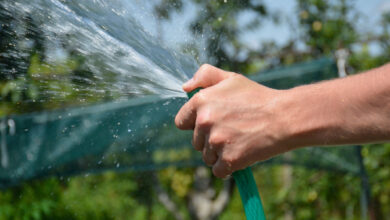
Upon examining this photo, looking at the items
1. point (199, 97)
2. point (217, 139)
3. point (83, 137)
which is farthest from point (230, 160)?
point (83, 137)

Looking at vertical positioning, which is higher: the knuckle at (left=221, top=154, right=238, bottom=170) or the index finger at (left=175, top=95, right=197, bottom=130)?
the index finger at (left=175, top=95, right=197, bottom=130)

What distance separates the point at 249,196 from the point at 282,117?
0.20m

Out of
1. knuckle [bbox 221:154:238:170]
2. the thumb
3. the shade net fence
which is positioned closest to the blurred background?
the shade net fence

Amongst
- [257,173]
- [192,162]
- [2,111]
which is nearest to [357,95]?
[2,111]

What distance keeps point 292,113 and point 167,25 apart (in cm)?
63

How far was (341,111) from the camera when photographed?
3.31 feet

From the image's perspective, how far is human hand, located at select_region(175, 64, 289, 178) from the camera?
1.03 metres

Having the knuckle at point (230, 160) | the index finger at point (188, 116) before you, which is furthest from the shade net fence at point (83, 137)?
the knuckle at point (230, 160)

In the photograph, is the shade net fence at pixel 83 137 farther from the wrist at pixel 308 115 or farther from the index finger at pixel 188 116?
the wrist at pixel 308 115

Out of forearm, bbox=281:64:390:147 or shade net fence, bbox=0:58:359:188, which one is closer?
forearm, bbox=281:64:390:147

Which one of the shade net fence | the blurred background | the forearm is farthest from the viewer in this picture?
the shade net fence

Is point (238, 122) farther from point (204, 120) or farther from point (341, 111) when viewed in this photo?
point (341, 111)

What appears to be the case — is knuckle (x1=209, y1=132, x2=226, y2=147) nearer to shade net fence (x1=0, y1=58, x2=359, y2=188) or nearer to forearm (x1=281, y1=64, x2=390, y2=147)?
forearm (x1=281, y1=64, x2=390, y2=147)

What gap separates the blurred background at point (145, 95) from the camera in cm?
129
